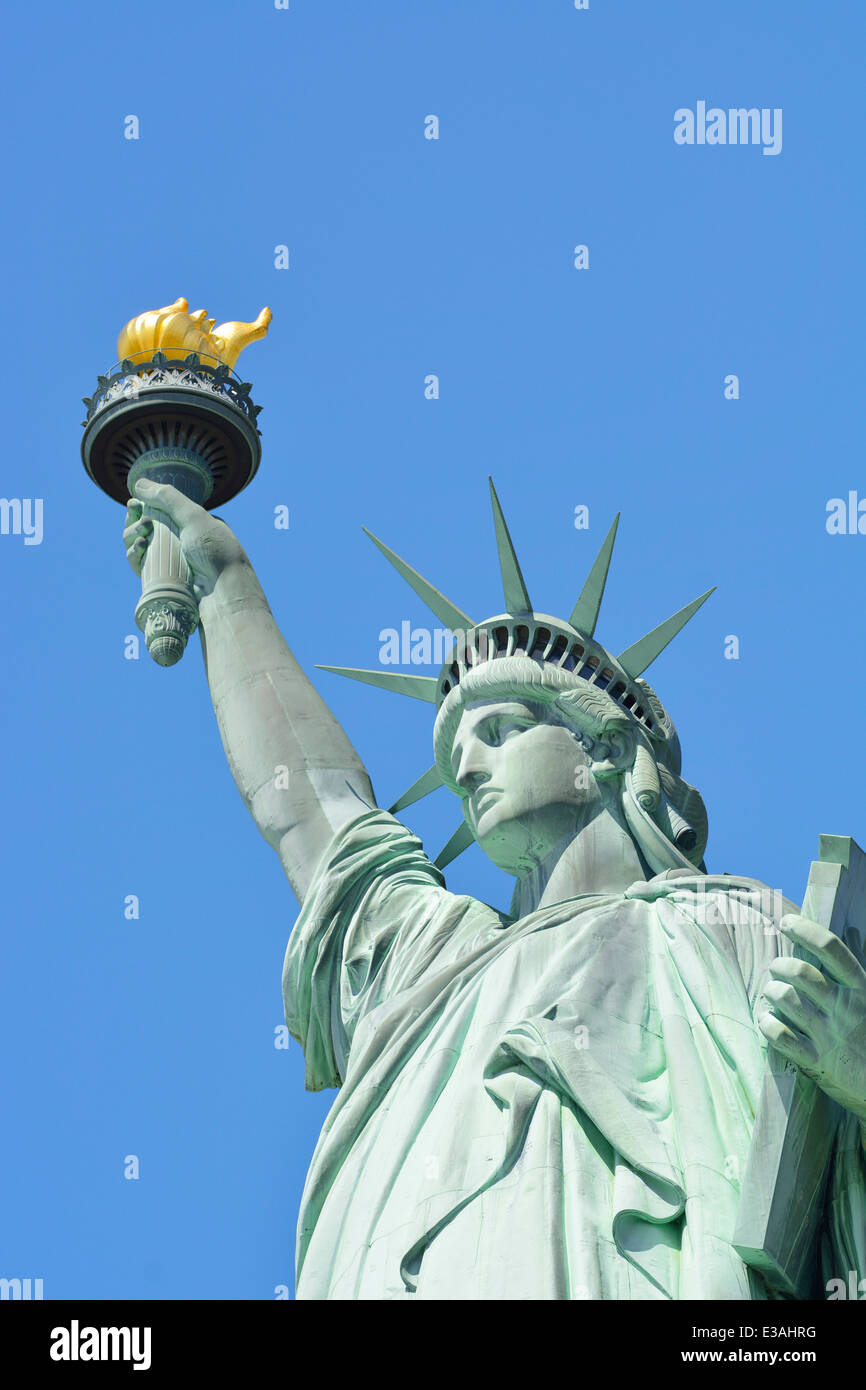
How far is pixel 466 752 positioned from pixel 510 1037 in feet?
7.87

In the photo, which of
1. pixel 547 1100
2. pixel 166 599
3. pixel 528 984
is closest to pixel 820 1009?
pixel 547 1100

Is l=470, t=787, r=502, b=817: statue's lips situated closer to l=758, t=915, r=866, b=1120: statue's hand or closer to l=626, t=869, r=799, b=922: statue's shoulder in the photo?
l=626, t=869, r=799, b=922: statue's shoulder

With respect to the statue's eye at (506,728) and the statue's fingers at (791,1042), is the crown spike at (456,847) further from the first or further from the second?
the statue's fingers at (791,1042)

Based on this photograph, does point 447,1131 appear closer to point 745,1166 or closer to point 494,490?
point 745,1166

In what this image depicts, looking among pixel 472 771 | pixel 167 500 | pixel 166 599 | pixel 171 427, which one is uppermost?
pixel 171 427

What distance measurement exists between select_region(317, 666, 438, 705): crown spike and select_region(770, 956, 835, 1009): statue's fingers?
4.68 metres

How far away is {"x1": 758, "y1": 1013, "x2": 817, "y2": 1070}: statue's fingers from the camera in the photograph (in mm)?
12508

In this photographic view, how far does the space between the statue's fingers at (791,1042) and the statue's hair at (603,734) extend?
2.81 m

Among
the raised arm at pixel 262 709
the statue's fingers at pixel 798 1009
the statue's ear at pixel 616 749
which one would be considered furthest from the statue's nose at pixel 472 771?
the statue's fingers at pixel 798 1009

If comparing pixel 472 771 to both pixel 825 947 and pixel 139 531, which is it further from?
pixel 825 947

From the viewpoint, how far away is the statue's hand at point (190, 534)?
58.0 feet

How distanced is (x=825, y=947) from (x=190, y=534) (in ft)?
21.4

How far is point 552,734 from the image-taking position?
51.2 ft
